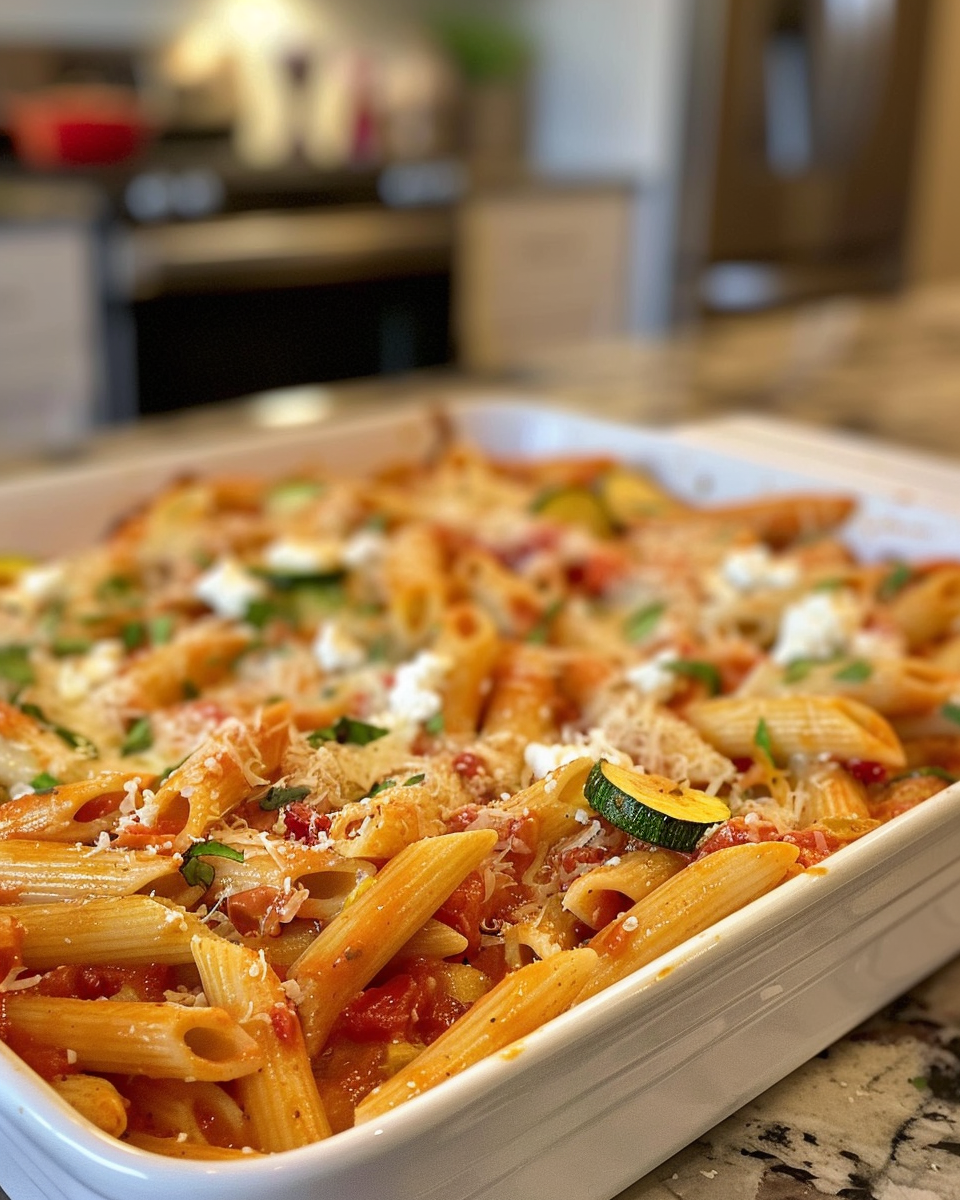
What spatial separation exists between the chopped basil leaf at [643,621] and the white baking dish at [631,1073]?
0.60 m

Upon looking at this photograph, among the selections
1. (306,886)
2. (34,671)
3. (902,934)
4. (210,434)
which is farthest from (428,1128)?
(210,434)

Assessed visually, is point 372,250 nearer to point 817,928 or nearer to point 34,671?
point 34,671

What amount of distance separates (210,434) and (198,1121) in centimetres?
166

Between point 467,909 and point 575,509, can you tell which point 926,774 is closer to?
point 467,909

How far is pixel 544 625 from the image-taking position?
174cm

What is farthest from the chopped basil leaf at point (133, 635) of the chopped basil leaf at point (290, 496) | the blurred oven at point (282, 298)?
the blurred oven at point (282, 298)

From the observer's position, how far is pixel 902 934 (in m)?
1.11

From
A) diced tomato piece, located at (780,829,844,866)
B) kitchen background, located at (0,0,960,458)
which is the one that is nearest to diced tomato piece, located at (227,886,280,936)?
diced tomato piece, located at (780,829,844,866)

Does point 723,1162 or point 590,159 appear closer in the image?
point 723,1162

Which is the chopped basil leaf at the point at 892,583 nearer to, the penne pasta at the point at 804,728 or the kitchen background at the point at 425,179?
the penne pasta at the point at 804,728

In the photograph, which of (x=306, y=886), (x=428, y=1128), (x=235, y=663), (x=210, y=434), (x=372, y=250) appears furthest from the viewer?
(x=372, y=250)

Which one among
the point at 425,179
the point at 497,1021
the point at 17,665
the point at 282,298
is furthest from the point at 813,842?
the point at 425,179

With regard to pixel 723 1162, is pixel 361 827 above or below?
above

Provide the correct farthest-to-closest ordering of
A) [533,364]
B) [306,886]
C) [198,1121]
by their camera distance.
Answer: [533,364], [306,886], [198,1121]
